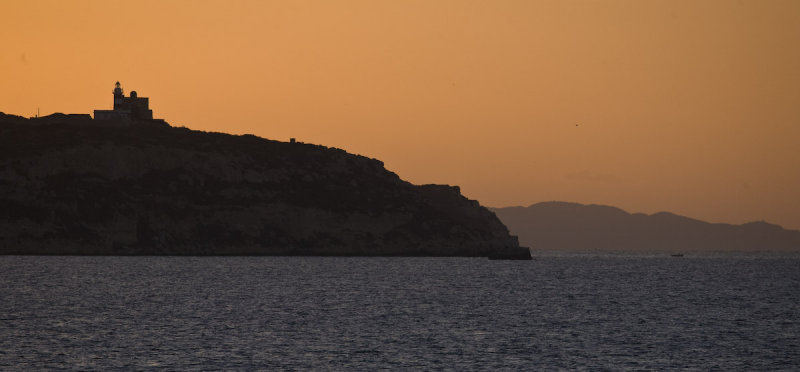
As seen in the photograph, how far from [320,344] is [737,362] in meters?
25.5

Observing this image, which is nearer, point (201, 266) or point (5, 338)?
point (5, 338)

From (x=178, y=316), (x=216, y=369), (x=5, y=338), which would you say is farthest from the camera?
(x=178, y=316)

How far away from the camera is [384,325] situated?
7600 cm

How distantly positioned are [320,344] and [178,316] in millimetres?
22541

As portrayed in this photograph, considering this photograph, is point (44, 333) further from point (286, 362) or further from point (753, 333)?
point (753, 333)

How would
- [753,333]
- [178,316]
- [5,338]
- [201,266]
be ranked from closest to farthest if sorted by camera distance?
[5,338], [753,333], [178,316], [201,266]

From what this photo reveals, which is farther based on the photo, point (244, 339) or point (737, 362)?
point (244, 339)

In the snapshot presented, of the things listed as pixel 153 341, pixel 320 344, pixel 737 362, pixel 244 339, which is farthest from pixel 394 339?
pixel 737 362

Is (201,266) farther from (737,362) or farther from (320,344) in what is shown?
(737,362)

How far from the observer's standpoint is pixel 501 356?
5909 centimetres

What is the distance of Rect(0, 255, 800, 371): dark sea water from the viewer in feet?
187

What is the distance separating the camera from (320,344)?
208ft

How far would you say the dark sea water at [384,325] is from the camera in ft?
187

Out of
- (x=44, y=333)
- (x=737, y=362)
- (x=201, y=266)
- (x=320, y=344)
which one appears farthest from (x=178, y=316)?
(x=201, y=266)
